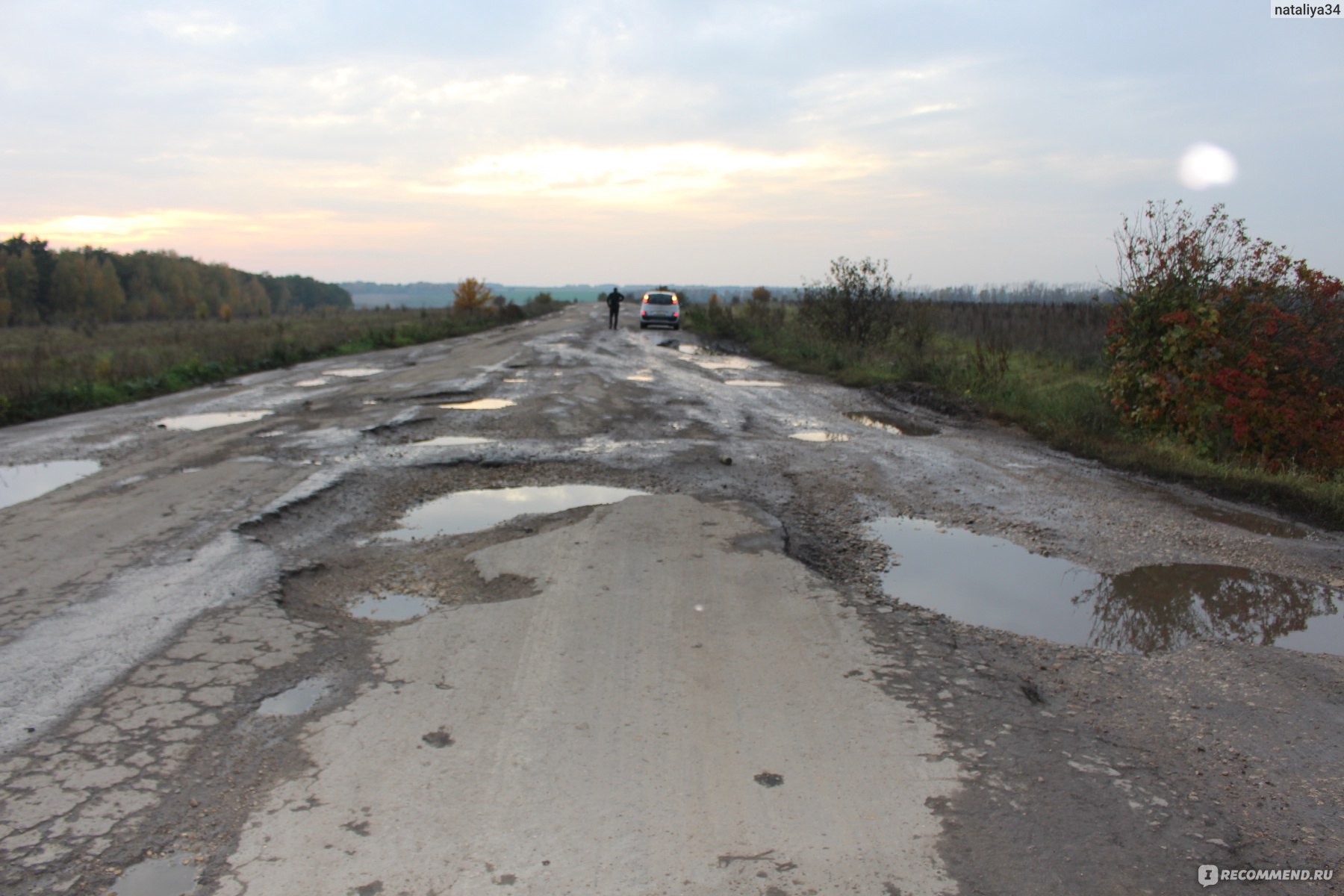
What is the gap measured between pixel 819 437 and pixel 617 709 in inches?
287

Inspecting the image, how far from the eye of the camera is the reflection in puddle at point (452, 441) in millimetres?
9188

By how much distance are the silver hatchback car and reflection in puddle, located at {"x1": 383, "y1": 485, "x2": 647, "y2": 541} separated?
91.3ft

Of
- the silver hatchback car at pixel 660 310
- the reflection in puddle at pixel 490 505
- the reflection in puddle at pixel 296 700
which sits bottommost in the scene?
the reflection in puddle at pixel 296 700

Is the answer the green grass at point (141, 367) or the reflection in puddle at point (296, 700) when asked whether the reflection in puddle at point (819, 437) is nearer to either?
the reflection in puddle at point (296, 700)

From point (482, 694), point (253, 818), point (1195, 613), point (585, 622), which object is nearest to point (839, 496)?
point (1195, 613)

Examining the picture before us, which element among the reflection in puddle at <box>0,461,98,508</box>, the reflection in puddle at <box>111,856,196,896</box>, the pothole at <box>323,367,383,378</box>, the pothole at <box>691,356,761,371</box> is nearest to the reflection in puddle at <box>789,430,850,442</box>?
the reflection in puddle at <box>0,461,98,508</box>

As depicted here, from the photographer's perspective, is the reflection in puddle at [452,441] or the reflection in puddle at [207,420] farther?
the reflection in puddle at [207,420]

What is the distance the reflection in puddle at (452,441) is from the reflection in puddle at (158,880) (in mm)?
6769

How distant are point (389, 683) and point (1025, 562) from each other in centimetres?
443

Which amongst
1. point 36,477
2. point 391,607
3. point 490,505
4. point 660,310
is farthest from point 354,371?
point 660,310

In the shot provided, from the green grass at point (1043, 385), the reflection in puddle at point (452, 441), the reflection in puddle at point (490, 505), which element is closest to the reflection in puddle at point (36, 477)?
the reflection in puddle at point (452, 441)

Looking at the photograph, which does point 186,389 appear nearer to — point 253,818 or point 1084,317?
point 253,818

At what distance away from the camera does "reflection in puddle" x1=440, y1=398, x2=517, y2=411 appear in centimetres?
1162

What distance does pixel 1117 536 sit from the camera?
6402mm
